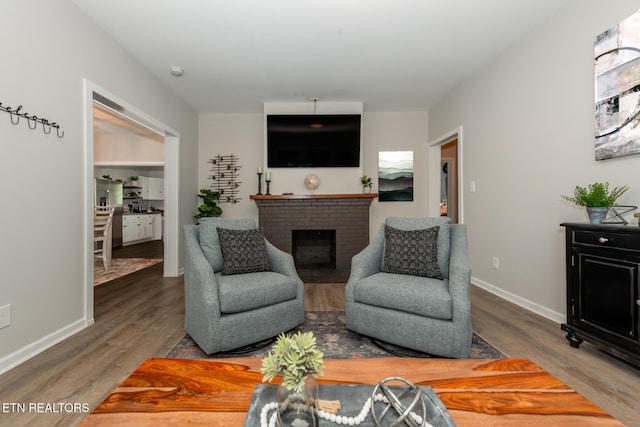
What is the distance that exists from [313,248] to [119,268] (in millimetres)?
3028

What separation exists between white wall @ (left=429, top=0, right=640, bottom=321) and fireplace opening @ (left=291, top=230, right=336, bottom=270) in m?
2.12

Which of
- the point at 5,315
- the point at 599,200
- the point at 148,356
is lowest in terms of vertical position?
the point at 148,356

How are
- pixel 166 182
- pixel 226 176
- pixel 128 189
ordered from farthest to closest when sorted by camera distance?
pixel 128 189
pixel 226 176
pixel 166 182

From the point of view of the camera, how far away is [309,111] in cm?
465

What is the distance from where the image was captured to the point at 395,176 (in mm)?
5074

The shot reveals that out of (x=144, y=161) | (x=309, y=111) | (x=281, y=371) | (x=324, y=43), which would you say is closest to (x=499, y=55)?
(x=324, y=43)

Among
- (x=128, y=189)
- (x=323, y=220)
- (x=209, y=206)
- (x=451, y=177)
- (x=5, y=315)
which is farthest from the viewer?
(x=128, y=189)

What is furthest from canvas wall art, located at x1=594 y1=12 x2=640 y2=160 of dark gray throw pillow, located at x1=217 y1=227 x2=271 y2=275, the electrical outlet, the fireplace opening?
the electrical outlet

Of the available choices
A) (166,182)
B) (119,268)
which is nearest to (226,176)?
(166,182)

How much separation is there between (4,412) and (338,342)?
1725mm

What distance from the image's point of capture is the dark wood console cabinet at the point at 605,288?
1.64 m

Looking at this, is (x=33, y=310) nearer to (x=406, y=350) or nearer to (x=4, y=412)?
(x=4, y=412)

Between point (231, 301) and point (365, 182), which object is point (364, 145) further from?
point (231, 301)

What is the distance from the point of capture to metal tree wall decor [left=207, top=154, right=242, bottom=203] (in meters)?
5.02
